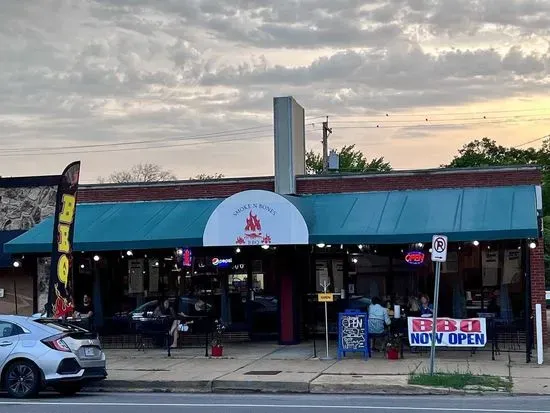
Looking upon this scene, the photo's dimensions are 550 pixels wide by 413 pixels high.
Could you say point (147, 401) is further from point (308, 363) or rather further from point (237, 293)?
point (237, 293)

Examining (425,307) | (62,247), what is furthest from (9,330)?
(425,307)

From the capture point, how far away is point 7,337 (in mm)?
15406

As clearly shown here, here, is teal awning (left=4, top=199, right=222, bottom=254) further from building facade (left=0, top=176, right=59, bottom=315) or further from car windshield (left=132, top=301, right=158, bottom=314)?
car windshield (left=132, top=301, right=158, bottom=314)

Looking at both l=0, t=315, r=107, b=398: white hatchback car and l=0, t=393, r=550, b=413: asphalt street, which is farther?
l=0, t=315, r=107, b=398: white hatchback car

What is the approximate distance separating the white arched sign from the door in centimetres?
616

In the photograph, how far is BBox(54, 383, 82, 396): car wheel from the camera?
16.0 metres

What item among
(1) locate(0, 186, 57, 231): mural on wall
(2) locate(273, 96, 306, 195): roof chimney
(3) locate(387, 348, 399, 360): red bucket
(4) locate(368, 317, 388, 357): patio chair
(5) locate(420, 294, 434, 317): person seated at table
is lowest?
(3) locate(387, 348, 399, 360): red bucket

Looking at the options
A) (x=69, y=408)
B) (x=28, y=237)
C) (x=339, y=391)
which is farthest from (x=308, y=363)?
(x=28, y=237)

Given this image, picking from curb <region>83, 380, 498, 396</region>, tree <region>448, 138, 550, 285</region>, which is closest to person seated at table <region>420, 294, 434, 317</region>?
curb <region>83, 380, 498, 396</region>

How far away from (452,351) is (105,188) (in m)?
11.1

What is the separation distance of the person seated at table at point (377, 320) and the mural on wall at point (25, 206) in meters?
11.2

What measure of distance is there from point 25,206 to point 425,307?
1285 centimetres

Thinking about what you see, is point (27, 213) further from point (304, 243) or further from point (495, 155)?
point (495, 155)

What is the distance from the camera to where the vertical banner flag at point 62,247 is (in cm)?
1950
